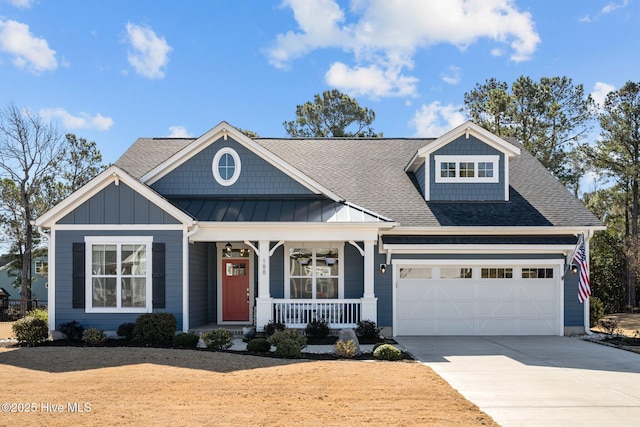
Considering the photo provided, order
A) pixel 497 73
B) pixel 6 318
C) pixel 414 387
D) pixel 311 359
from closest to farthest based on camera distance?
pixel 414 387, pixel 311 359, pixel 6 318, pixel 497 73

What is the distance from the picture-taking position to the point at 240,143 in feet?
55.5

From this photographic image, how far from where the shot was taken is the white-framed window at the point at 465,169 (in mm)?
17812

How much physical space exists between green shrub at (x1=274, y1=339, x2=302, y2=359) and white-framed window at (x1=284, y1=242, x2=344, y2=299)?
4.12 metres

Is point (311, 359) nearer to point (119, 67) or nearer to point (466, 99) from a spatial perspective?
point (119, 67)

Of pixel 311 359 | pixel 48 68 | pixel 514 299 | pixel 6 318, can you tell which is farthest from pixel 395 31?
pixel 6 318

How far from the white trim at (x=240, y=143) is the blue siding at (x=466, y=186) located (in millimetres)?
3232

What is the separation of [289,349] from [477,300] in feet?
22.2

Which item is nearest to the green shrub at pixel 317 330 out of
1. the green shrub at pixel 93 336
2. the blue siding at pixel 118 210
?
the blue siding at pixel 118 210

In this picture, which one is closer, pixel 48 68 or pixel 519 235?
pixel 519 235

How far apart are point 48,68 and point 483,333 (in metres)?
17.8

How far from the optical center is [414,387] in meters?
9.47

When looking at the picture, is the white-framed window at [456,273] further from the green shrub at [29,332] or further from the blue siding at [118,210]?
the green shrub at [29,332]

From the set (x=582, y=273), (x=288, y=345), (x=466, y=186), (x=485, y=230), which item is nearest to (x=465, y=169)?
(x=466, y=186)

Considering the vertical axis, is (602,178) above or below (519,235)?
above
